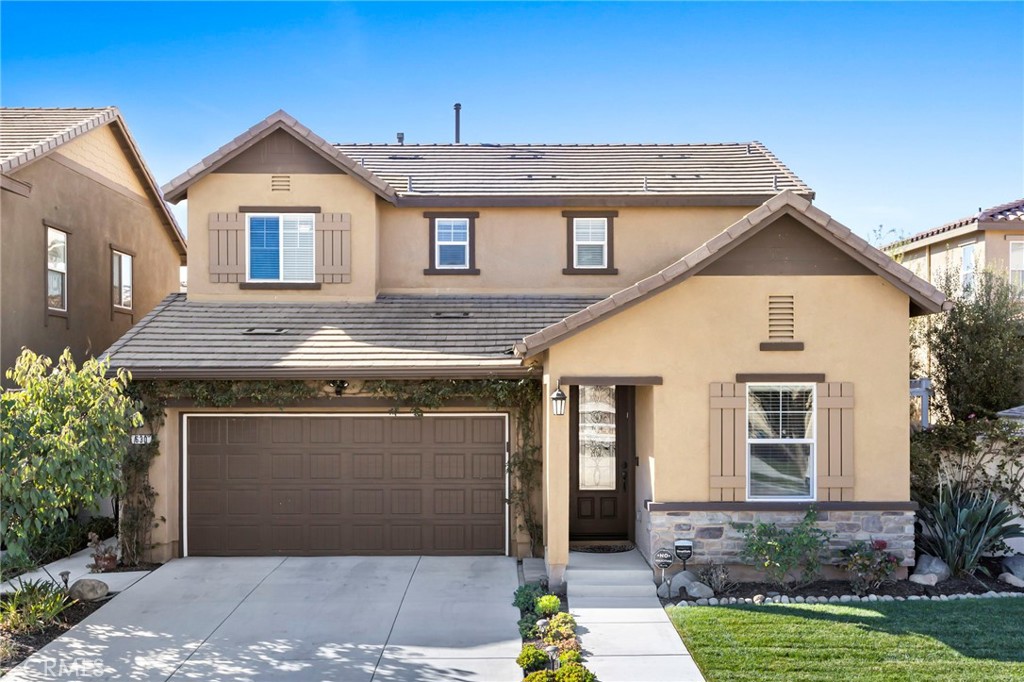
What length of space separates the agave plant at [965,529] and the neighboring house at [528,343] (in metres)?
0.61

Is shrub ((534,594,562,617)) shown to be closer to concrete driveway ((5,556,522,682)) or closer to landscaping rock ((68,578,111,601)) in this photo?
concrete driveway ((5,556,522,682))

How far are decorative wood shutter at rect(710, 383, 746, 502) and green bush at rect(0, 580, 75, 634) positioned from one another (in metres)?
7.79

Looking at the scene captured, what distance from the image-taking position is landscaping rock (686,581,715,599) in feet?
30.6

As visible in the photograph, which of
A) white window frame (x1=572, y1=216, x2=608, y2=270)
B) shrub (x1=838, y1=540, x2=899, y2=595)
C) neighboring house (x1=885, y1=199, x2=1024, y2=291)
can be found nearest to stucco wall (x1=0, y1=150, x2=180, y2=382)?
white window frame (x1=572, y1=216, x2=608, y2=270)

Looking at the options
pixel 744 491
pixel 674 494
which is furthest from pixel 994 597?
pixel 674 494

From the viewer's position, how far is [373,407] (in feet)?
38.5

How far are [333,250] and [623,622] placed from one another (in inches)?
307

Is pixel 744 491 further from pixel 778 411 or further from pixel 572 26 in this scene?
pixel 572 26

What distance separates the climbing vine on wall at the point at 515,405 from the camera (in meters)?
11.5

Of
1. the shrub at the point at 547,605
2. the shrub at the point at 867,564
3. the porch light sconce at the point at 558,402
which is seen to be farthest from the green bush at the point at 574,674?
the shrub at the point at 867,564

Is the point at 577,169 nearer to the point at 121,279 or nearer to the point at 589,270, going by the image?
the point at 589,270

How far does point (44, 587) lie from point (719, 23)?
12.1m

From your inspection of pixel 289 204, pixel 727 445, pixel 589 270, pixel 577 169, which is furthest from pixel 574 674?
pixel 577 169

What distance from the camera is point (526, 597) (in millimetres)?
9188
